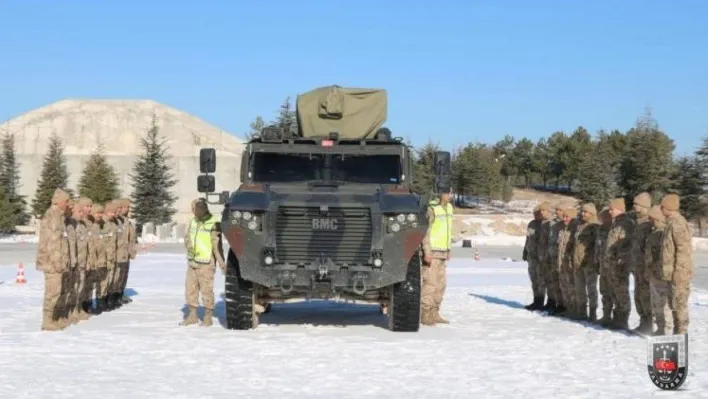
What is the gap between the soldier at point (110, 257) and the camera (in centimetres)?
1482

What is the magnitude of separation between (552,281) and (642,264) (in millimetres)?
3582

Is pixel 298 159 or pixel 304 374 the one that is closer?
pixel 304 374

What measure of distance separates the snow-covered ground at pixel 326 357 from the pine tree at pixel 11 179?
4142cm

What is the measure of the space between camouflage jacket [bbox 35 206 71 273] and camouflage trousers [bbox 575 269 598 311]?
6.88m

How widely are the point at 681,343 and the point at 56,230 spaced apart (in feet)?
26.1

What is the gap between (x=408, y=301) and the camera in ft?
39.0

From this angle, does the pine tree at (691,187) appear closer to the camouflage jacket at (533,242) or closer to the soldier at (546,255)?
the camouflage jacket at (533,242)

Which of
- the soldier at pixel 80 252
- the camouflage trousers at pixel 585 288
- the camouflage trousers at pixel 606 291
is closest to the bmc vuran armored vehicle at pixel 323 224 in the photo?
the soldier at pixel 80 252

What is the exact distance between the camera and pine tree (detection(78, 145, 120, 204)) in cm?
5741

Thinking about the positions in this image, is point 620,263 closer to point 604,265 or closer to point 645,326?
point 604,265

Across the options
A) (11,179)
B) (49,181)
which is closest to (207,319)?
(49,181)

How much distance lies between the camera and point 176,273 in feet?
80.0

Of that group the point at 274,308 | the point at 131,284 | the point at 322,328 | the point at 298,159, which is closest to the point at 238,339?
the point at 322,328

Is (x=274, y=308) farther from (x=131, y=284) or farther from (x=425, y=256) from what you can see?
(x=131, y=284)
